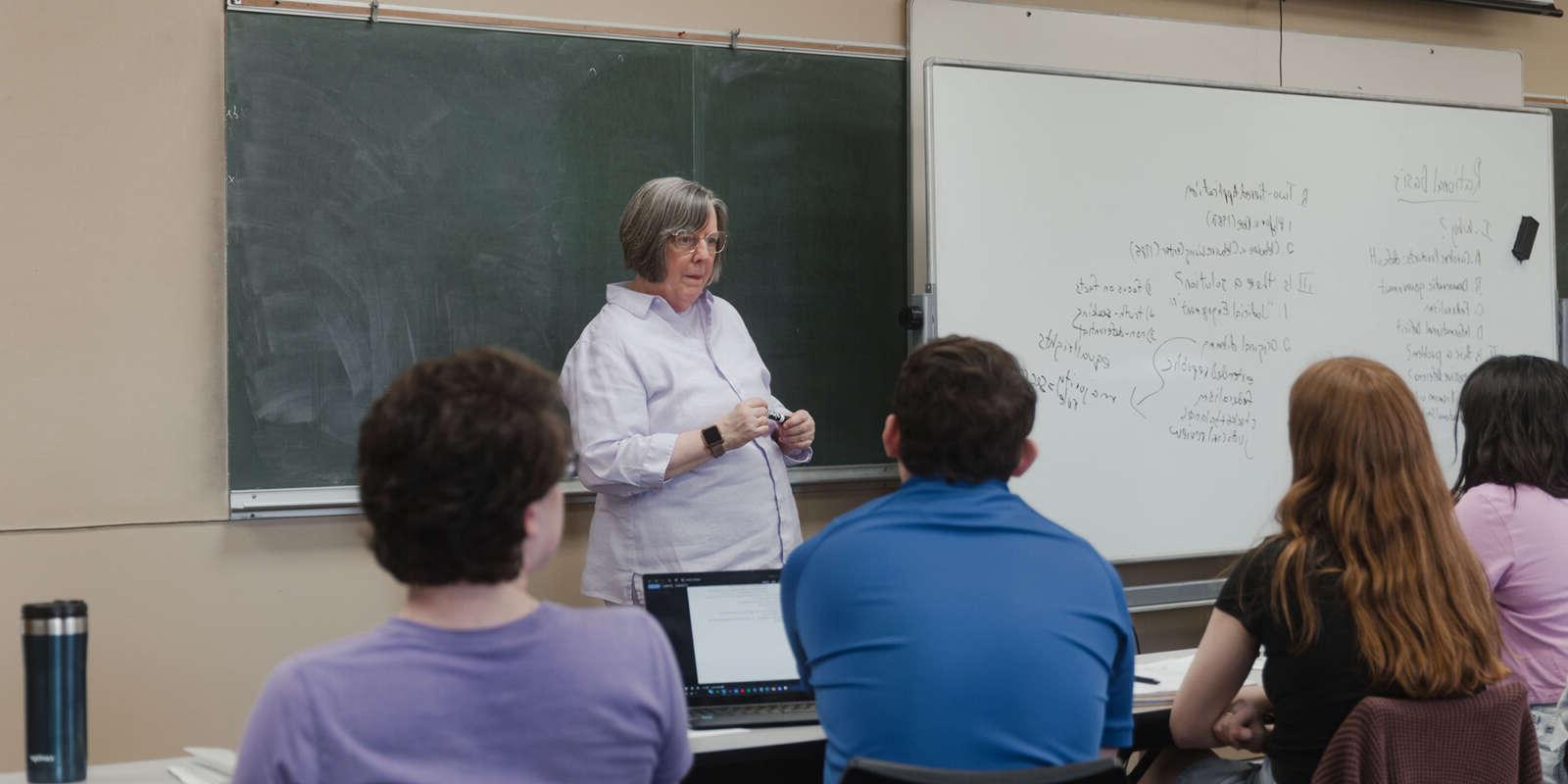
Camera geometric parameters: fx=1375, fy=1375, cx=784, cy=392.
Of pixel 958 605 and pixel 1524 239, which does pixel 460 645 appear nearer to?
pixel 958 605

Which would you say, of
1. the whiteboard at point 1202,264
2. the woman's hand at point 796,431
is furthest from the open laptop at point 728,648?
the whiteboard at point 1202,264

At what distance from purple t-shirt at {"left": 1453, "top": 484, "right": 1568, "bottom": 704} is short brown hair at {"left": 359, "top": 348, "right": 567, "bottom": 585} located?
67.6 inches

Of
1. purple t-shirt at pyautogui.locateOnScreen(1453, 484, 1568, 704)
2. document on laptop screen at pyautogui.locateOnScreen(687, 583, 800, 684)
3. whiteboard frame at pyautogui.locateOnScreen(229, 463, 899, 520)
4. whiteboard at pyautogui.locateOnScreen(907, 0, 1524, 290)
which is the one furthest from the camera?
whiteboard at pyautogui.locateOnScreen(907, 0, 1524, 290)

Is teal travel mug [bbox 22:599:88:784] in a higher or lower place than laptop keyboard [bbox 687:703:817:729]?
higher

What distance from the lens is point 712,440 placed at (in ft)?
8.91

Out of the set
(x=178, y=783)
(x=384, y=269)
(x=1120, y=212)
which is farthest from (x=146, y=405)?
(x=1120, y=212)

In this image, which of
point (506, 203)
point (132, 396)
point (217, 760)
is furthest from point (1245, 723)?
point (132, 396)

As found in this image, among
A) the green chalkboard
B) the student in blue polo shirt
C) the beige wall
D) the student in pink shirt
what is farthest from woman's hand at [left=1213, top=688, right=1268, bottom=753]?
the beige wall

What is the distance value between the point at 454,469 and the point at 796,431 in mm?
1767

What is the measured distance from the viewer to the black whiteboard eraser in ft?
13.8

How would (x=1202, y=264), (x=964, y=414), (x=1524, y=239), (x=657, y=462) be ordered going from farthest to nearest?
1. (x=1524, y=239)
2. (x=1202, y=264)
3. (x=657, y=462)
4. (x=964, y=414)

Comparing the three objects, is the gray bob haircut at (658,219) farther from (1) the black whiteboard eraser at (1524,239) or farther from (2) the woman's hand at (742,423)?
(1) the black whiteboard eraser at (1524,239)

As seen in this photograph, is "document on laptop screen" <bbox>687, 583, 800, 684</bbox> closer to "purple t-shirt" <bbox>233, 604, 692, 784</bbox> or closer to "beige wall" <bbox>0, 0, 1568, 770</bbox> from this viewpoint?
"purple t-shirt" <bbox>233, 604, 692, 784</bbox>

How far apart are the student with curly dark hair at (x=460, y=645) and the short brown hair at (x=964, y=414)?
21.1 inches
